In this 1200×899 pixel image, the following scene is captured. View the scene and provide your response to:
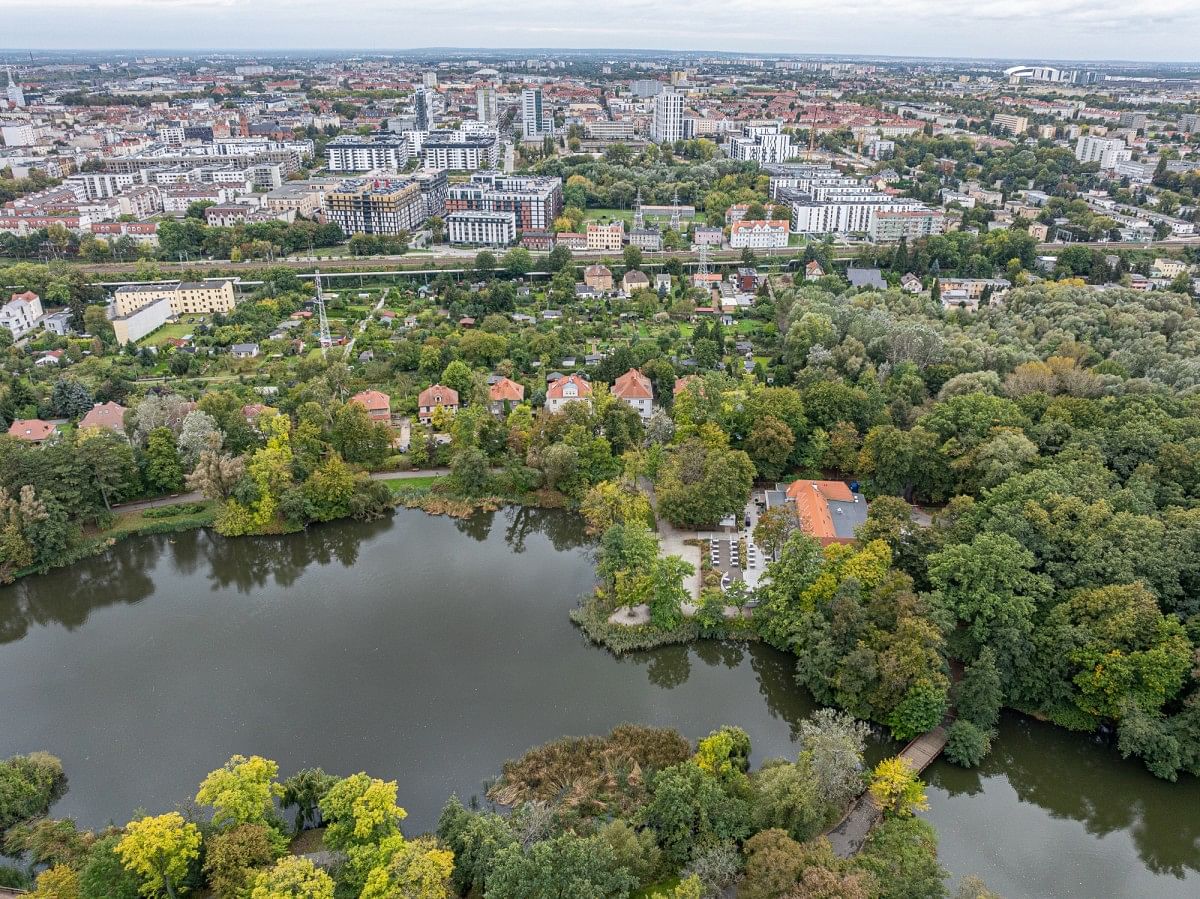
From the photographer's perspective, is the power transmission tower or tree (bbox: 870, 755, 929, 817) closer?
tree (bbox: 870, 755, 929, 817)

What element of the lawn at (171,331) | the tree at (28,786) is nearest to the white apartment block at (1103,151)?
the lawn at (171,331)

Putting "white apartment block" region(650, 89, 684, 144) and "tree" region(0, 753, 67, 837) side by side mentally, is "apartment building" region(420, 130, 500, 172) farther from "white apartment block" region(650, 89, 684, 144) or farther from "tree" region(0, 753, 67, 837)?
"tree" region(0, 753, 67, 837)

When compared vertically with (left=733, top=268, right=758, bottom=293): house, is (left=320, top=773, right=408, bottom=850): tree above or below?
below

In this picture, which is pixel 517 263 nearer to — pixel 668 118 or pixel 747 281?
pixel 747 281

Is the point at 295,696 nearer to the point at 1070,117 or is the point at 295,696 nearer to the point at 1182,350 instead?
the point at 1182,350

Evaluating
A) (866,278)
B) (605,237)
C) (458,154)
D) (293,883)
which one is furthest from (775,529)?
(458,154)

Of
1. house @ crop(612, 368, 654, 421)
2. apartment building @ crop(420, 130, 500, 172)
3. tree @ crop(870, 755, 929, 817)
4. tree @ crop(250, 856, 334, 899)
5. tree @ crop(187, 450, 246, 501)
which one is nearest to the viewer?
tree @ crop(250, 856, 334, 899)

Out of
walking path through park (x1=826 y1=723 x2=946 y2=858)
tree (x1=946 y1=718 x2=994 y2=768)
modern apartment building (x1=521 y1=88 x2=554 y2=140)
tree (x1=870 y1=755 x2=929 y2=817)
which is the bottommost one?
walking path through park (x1=826 y1=723 x2=946 y2=858)

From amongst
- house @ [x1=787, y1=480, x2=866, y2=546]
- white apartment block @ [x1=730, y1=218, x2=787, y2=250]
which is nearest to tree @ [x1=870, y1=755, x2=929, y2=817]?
house @ [x1=787, y1=480, x2=866, y2=546]
